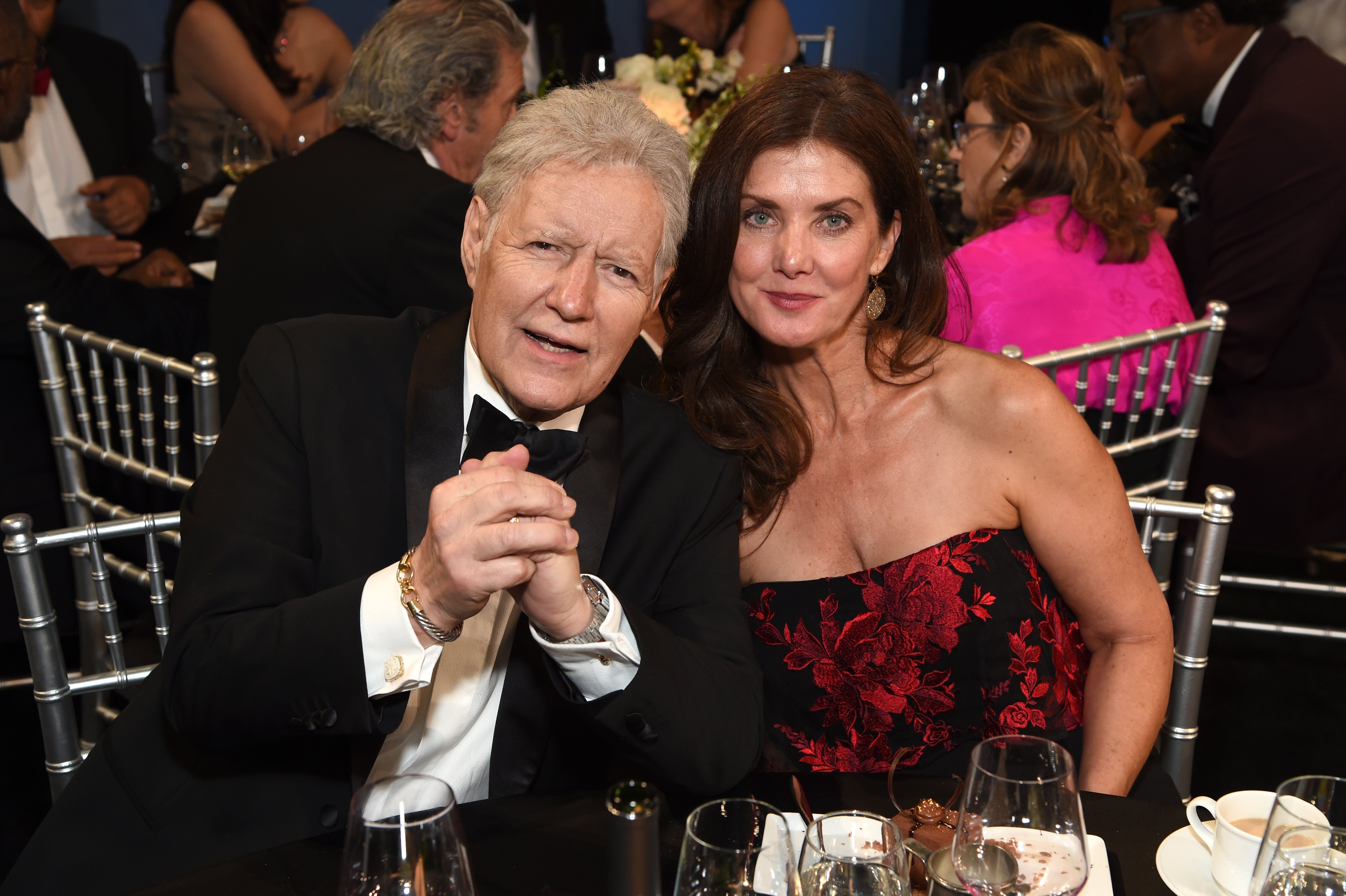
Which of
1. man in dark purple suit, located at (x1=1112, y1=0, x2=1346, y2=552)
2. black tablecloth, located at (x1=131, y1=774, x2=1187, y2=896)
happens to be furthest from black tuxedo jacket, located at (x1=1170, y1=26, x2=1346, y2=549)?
black tablecloth, located at (x1=131, y1=774, x2=1187, y2=896)

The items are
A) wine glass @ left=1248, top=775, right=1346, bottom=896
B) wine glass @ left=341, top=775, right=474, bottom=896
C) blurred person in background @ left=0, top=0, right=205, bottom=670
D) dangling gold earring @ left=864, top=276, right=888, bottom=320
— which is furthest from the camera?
blurred person in background @ left=0, top=0, right=205, bottom=670

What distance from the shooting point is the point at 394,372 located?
1657 millimetres

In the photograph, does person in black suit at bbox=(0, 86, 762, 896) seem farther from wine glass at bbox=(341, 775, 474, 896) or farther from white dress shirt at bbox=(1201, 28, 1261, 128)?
white dress shirt at bbox=(1201, 28, 1261, 128)

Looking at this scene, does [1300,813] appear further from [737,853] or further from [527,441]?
[527,441]

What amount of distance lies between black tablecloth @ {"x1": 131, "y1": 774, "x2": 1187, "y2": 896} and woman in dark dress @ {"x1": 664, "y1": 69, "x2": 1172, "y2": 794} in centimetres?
53

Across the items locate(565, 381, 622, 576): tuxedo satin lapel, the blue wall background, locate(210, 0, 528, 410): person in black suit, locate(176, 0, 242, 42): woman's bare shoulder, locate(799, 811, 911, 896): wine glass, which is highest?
the blue wall background

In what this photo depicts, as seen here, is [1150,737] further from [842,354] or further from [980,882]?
[980,882]

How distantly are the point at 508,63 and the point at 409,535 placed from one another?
1.99 metres

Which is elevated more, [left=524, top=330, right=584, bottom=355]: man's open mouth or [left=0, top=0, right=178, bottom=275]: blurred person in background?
[left=0, top=0, right=178, bottom=275]: blurred person in background

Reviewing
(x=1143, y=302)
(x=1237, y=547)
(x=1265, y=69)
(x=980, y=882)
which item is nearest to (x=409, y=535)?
(x=980, y=882)

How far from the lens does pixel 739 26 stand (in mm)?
5938

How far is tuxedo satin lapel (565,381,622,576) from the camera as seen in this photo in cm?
162

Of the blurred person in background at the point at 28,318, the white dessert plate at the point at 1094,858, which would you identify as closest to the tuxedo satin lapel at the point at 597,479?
the white dessert plate at the point at 1094,858

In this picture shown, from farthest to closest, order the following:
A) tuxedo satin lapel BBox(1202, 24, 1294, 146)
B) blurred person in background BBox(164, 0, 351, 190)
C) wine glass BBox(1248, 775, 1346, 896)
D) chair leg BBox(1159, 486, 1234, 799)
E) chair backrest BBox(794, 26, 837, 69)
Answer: chair backrest BBox(794, 26, 837, 69), blurred person in background BBox(164, 0, 351, 190), tuxedo satin lapel BBox(1202, 24, 1294, 146), chair leg BBox(1159, 486, 1234, 799), wine glass BBox(1248, 775, 1346, 896)
